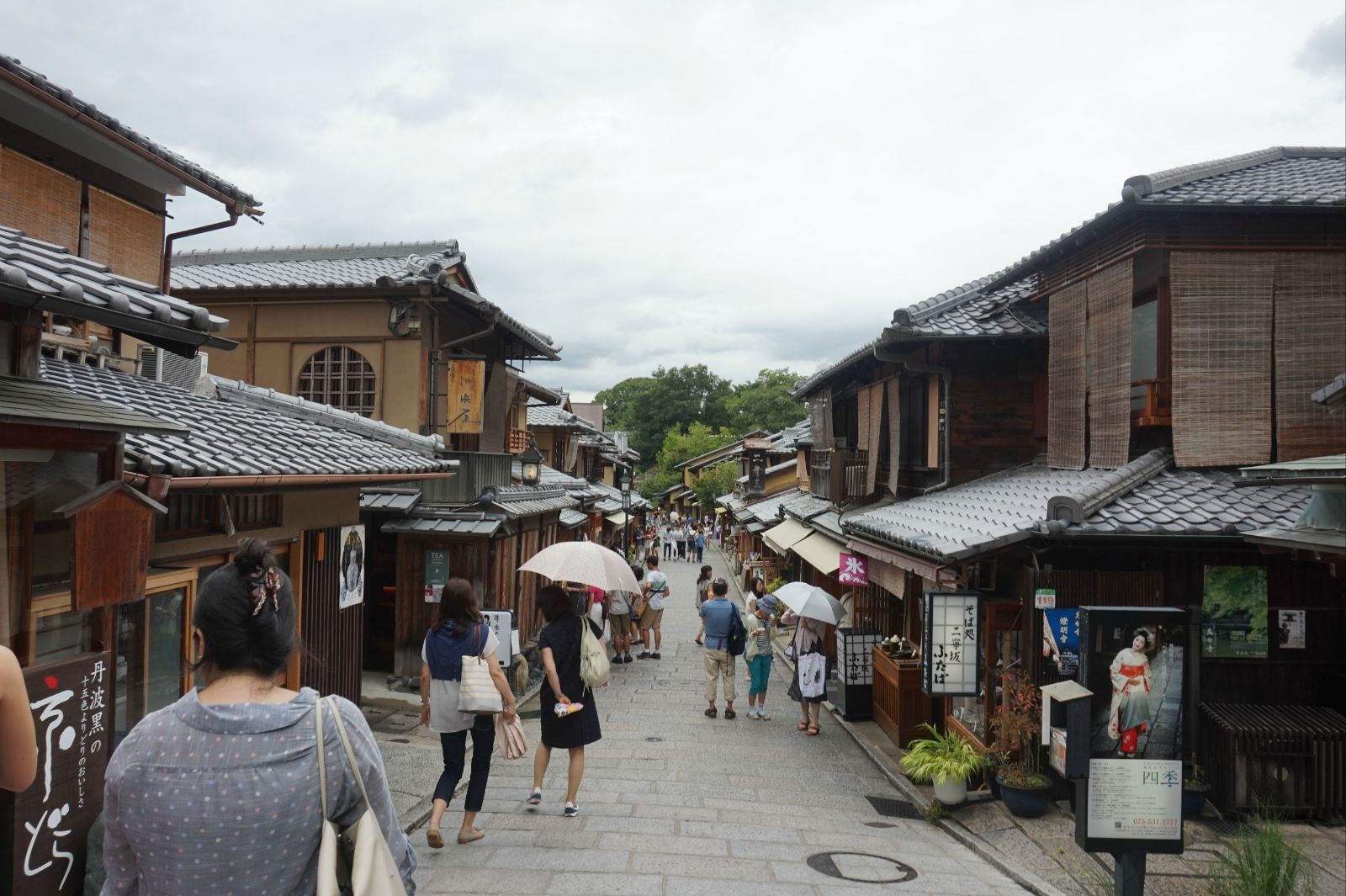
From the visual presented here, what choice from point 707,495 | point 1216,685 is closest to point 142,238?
point 1216,685

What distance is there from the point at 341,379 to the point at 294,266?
14.1 ft

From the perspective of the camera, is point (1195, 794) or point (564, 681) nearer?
point (564, 681)

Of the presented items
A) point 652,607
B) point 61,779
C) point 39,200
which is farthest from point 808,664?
point 39,200

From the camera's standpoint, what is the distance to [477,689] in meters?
7.17

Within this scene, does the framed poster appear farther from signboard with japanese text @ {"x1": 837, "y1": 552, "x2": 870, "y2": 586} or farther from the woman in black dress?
signboard with japanese text @ {"x1": 837, "y1": 552, "x2": 870, "y2": 586}

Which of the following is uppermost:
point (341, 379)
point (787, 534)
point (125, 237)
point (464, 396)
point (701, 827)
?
point (125, 237)

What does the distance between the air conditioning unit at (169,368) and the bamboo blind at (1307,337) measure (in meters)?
12.6

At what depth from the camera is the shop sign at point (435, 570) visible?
15.8 meters

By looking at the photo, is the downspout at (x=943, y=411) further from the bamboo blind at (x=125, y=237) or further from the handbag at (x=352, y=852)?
the handbag at (x=352, y=852)

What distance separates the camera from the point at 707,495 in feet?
205

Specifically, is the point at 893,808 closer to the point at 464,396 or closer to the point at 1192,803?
the point at 1192,803

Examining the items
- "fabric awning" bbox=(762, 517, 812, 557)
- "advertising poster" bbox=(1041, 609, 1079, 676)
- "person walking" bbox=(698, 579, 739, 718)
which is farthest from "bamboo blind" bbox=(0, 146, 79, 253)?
"fabric awning" bbox=(762, 517, 812, 557)

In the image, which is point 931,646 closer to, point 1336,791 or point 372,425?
point 1336,791

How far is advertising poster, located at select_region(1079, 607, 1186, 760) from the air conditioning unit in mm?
9112
